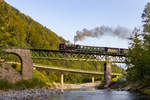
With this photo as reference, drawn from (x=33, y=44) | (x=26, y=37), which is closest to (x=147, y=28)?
(x=33, y=44)

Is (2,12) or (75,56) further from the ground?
(2,12)

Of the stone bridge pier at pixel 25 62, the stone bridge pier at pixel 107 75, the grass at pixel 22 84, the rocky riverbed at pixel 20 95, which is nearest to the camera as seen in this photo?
the rocky riverbed at pixel 20 95

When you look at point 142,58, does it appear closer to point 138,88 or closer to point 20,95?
point 138,88

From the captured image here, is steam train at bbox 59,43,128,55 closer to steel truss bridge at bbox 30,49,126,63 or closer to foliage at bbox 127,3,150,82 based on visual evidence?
steel truss bridge at bbox 30,49,126,63

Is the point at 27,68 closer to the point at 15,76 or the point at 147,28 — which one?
the point at 15,76

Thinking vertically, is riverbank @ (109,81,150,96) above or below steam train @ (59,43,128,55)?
below

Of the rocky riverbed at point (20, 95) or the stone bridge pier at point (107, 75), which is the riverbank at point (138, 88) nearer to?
the rocky riverbed at point (20, 95)

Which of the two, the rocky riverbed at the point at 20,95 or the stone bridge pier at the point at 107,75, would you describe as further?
the stone bridge pier at the point at 107,75

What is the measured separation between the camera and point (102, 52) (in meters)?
71.8

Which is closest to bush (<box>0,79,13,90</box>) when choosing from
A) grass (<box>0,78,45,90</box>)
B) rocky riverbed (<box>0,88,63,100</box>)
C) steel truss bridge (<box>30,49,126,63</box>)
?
grass (<box>0,78,45,90</box>)

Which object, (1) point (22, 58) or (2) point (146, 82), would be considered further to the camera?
(1) point (22, 58)

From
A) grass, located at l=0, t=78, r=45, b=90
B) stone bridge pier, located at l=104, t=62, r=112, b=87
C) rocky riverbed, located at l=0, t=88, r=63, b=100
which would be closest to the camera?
rocky riverbed, located at l=0, t=88, r=63, b=100

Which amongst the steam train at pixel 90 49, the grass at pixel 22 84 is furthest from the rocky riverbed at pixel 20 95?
the steam train at pixel 90 49

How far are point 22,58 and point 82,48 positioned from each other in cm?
1981
